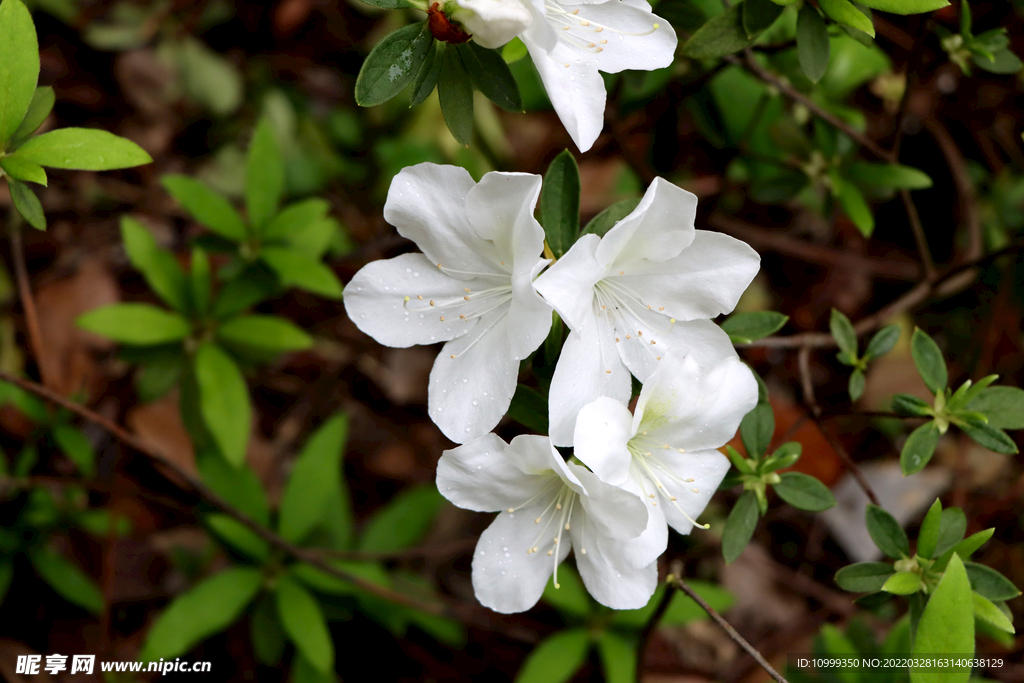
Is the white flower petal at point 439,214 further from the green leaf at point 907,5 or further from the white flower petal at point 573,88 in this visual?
the green leaf at point 907,5

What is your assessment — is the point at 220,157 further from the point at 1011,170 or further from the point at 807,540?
the point at 1011,170

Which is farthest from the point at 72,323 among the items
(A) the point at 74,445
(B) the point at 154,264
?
(B) the point at 154,264

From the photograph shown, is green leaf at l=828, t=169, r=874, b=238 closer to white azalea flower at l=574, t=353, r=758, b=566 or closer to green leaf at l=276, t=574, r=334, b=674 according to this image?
white azalea flower at l=574, t=353, r=758, b=566

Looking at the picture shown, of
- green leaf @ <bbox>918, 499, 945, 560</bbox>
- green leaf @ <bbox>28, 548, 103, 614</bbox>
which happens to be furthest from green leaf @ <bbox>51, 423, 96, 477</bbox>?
green leaf @ <bbox>918, 499, 945, 560</bbox>

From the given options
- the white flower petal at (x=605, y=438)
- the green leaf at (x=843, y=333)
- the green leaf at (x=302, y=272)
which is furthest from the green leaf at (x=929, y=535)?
the green leaf at (x=302, y=272)

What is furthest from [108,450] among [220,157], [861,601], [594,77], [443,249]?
[861,601]

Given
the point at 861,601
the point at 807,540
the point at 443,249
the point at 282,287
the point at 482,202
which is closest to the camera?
the point at 482,202
